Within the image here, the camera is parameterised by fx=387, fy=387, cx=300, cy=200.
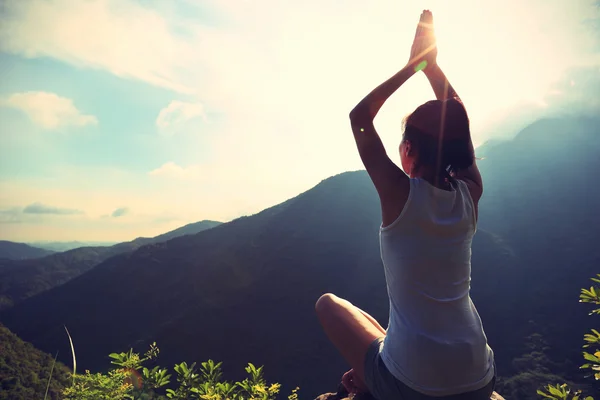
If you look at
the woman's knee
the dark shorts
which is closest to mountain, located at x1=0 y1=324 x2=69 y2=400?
the woman's knee

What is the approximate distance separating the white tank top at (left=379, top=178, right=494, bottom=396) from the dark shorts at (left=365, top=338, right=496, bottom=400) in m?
0.03

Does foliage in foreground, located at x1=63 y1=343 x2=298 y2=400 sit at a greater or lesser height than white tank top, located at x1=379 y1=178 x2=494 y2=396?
lesser

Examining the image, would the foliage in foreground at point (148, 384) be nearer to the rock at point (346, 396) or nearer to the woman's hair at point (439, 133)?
the rock at point (346, 396)

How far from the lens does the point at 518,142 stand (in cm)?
11888

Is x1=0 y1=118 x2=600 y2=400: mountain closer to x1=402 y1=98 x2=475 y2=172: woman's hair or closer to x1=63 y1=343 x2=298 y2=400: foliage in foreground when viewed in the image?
x1=63 y1=343 x2=298 y2=400: foliage in foreground

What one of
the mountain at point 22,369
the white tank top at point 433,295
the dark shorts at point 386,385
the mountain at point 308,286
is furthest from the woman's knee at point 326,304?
the mountain at point 308,286

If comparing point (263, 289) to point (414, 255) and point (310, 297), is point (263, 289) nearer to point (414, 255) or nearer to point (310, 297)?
point (310, 297)

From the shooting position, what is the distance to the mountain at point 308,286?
57.5m

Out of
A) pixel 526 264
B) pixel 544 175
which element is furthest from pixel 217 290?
pixel 544 175

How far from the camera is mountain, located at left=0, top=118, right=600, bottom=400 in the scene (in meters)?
57.5

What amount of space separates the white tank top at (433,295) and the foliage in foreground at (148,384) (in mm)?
1080

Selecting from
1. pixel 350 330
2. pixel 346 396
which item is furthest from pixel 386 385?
pixel 346 396

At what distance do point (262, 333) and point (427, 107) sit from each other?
6633 cm

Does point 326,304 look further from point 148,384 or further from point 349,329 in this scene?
point 148,384
